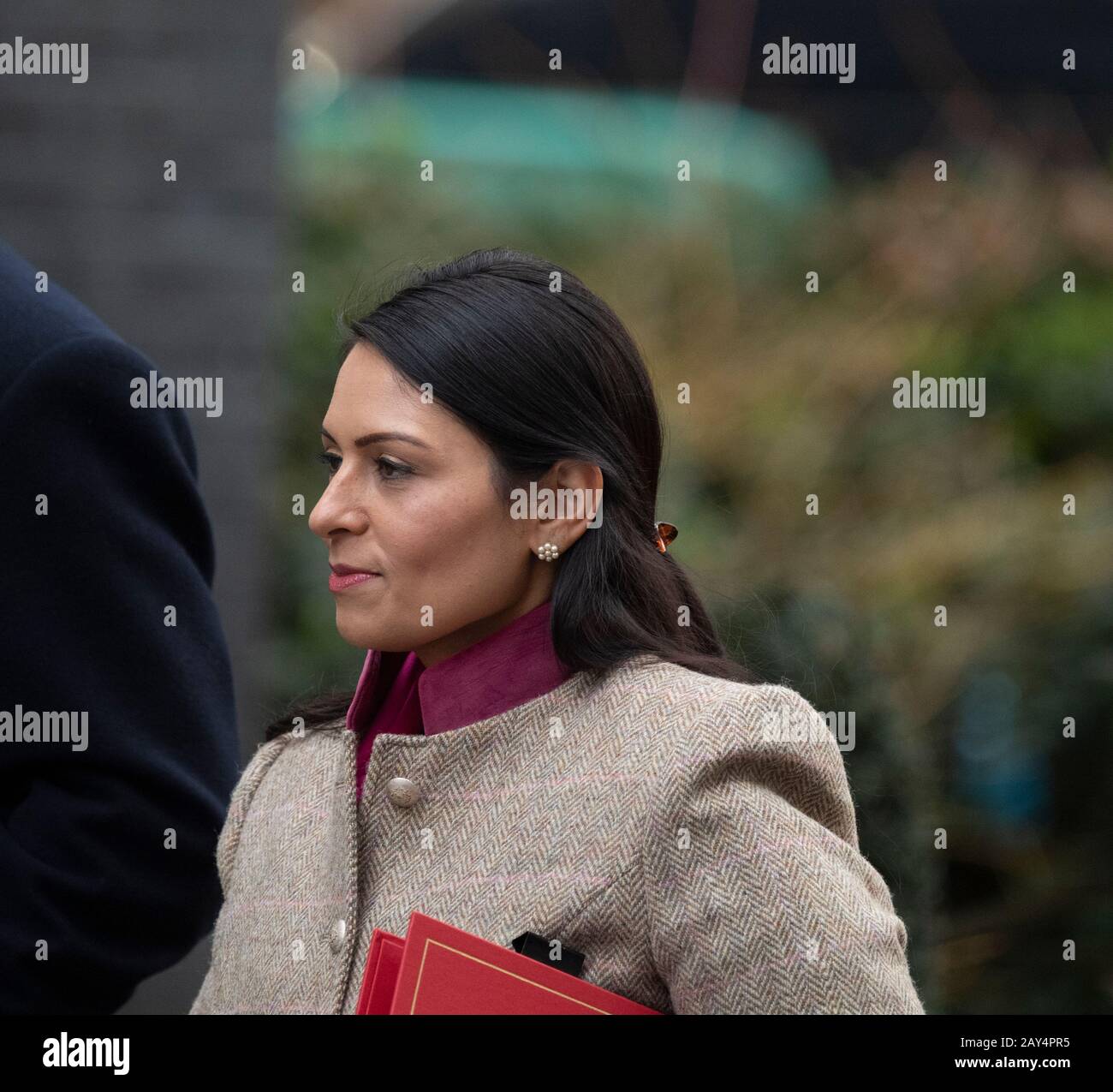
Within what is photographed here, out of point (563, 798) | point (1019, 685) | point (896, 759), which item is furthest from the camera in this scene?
point (1019, 685)

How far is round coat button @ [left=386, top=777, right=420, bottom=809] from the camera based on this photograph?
2.01m

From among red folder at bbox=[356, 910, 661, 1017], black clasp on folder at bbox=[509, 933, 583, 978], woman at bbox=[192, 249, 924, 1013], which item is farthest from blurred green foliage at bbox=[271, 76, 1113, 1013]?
red folder at bbox=[356, 910, 661, 1017]

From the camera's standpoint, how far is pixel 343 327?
2.27 meters

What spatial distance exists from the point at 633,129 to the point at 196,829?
4.37 m

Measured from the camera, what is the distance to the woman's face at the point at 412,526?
1.94 metres

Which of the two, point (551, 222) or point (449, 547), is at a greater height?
point (551, 222)

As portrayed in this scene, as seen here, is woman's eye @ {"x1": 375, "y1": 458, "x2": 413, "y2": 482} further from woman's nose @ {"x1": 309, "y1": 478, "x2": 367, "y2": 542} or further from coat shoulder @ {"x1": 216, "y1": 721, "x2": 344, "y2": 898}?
coat shoulder @ {"x1": 216, "y1": 721, "x2": 344, "y2": 898}

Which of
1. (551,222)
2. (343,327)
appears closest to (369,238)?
(551,222)

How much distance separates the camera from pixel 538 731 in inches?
77.7

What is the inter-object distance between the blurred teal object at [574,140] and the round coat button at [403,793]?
4.33 metres

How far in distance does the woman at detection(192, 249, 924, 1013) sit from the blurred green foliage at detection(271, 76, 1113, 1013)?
75.1 inches
